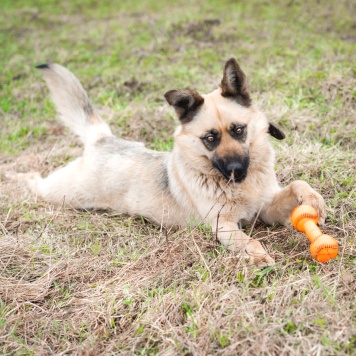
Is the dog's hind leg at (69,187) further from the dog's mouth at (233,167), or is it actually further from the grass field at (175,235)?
the dog's mouth at (233,167)

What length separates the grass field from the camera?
8.43 feet

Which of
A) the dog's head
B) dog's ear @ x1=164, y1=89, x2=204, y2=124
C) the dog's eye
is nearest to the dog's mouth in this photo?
the dog's head

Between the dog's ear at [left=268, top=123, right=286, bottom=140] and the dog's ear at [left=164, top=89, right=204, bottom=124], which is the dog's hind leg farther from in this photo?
the dog's ear at [left=268, top=123, right=286, bottom=140]

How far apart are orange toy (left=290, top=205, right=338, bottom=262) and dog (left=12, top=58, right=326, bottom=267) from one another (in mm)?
163

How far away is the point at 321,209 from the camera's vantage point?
3.28 metres

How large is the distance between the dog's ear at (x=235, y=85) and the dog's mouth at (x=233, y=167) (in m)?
0.60

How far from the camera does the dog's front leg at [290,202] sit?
3289 millimetres

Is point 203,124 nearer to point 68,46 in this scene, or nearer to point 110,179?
point 110,179

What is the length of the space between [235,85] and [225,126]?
452 millimetres

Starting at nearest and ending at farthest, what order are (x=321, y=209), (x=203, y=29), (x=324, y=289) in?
(x=324, y=289)
(x=321, y=209)
(x=203, y=29)

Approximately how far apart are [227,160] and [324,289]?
1.27m

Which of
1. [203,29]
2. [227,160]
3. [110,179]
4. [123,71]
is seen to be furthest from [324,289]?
[203,29]

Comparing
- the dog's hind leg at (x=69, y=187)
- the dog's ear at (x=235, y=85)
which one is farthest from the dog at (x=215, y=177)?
the dog's hind leg at (x=69, y=187)

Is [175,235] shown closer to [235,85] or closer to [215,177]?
[215,177]
